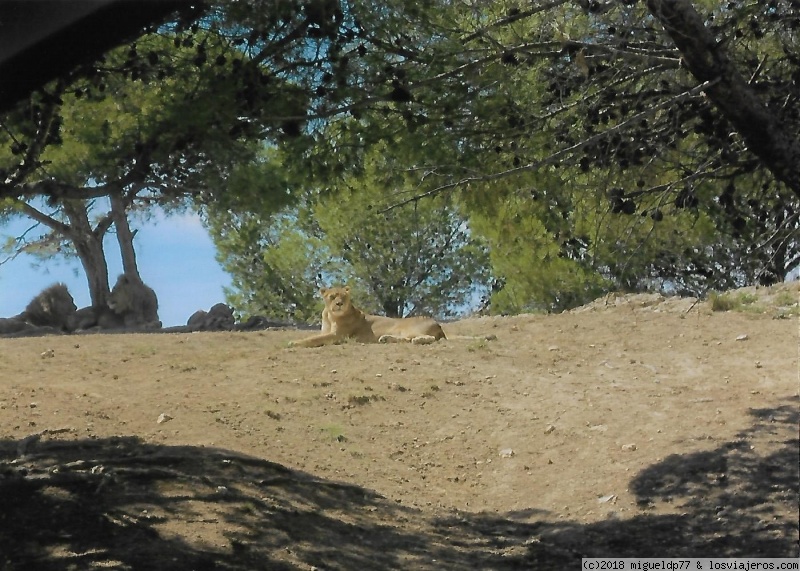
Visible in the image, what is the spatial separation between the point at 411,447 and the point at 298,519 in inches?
93.8

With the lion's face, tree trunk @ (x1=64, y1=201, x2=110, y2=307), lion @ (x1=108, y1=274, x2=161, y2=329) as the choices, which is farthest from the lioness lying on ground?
lion @ (x1=108, y1=274, x2=161, y2=329)

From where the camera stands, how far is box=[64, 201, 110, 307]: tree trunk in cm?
1714

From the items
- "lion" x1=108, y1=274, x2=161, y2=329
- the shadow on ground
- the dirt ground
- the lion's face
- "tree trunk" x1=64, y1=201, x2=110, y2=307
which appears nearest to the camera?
the shadow on ground

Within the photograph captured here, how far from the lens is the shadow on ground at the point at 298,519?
17.7 feet

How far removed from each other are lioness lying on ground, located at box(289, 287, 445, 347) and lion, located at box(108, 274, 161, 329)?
22.1ft

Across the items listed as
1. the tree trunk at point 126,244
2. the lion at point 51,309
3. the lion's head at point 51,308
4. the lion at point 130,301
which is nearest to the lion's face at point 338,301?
the tree trunk at point 126,244

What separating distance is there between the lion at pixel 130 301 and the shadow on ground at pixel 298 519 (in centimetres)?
1134

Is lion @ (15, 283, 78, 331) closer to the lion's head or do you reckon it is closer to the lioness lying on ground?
the lion's head

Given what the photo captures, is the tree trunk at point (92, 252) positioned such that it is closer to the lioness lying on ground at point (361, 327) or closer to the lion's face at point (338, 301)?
the lion's face at point (338, 301)

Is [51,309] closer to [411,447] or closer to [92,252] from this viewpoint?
[92,252]

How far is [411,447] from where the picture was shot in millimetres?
8422

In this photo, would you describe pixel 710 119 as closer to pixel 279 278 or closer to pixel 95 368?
pixel 95 368

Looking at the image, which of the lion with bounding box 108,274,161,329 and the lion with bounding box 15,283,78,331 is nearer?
the lion with bounding box 15,283,78,331

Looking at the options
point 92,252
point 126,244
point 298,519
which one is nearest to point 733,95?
point 298,519
